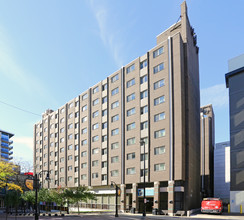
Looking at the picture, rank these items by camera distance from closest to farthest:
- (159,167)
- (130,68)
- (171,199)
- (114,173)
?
(171,199)
(159,167)
(114,173)
(130,68)

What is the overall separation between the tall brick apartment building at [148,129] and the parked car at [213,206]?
16.1ft

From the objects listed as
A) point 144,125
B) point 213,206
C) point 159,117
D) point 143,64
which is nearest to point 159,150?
point 159,117

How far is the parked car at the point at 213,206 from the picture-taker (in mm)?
41188

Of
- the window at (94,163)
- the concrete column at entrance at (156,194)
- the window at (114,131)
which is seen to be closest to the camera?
the concrete column at entrance at (156,194)

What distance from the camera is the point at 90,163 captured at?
72062mm

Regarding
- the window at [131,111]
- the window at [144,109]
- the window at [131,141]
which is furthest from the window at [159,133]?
the window at [131,111]

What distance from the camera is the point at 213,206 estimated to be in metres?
41.7

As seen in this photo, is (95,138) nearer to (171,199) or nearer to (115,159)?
(115,159)

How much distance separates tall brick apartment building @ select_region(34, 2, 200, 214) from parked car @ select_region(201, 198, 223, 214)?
16.1 ft

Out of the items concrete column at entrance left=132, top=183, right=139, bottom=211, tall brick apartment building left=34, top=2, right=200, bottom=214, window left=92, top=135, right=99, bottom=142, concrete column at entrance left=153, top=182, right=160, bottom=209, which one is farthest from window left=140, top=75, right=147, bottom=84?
concrete column at entrance left=132, top=183, right=139, bottom=211

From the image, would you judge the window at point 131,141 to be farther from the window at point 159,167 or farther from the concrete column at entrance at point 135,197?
the concrete column at entrance at point 135,197

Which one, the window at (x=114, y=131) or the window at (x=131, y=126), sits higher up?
the window at (x=131, y=126)

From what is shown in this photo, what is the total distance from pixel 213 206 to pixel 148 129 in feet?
61.6

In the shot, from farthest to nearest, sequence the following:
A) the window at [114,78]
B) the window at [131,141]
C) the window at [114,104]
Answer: the window at [114,78]
the window at [114,104]
the window at [131,141]
